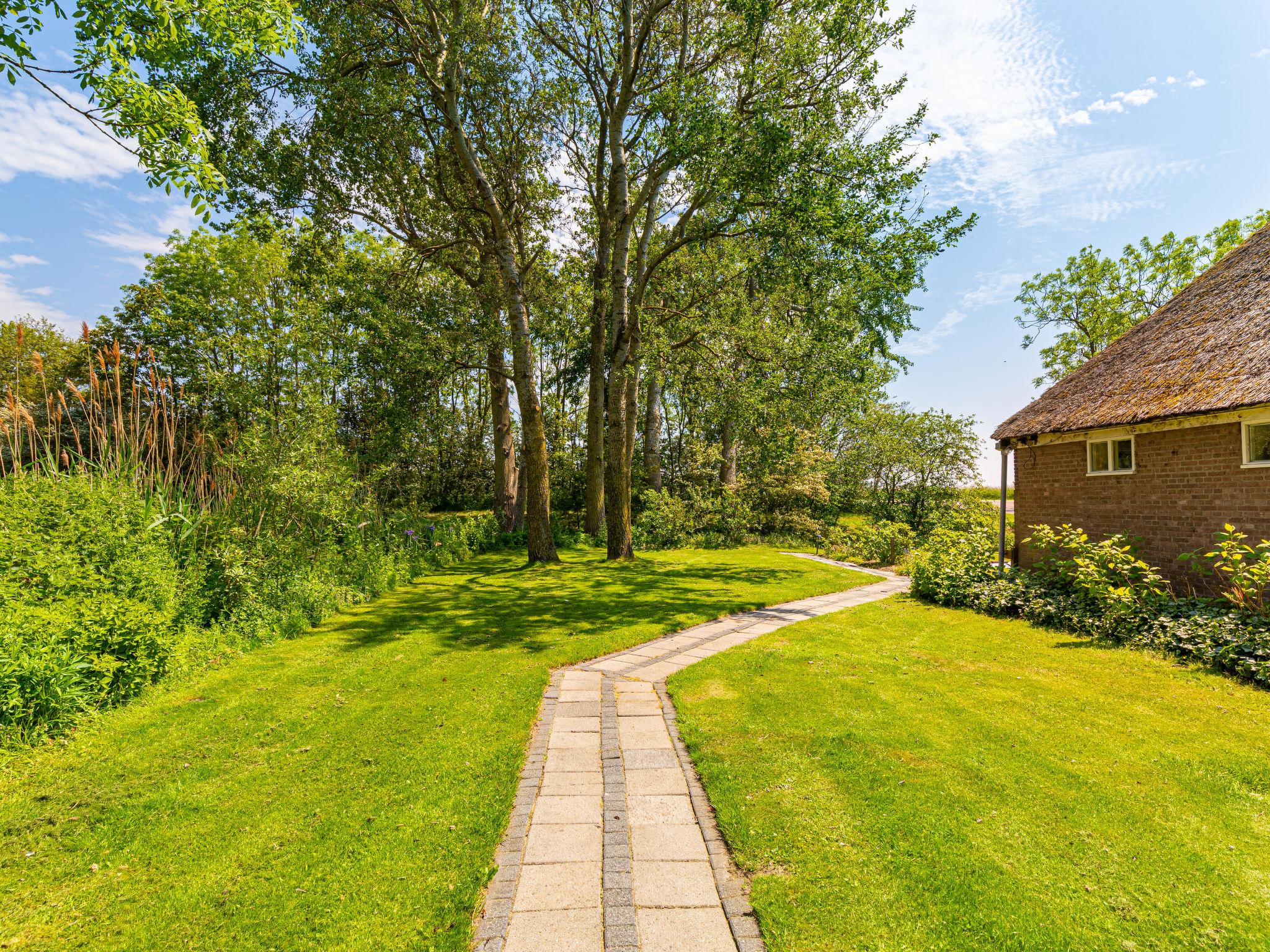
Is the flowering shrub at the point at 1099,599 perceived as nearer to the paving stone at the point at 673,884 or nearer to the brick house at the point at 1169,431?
the brick house at the point at 1169,431

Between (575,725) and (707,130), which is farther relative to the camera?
(707,130)

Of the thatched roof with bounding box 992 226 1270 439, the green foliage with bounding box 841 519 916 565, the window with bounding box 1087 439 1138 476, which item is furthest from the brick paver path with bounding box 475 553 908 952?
the green foliage with bounding box 841 519 916 565

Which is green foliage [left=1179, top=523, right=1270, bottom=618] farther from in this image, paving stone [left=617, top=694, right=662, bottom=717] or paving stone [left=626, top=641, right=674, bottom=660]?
paving stone [left=617, top=694, right=662, bottom=717]

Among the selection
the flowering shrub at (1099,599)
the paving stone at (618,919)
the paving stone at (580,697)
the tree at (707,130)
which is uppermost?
the tree at (707,130)

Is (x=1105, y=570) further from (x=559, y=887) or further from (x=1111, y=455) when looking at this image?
(x=559, y=887)

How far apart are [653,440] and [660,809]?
55.2 feet

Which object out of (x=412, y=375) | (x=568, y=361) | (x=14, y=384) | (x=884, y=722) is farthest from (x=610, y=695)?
A: (x=568, y=361)

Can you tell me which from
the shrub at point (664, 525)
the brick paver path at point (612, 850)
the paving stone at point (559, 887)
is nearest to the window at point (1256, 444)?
the brick paver path at point (612, 850)

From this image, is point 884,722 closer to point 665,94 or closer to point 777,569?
point 777,569

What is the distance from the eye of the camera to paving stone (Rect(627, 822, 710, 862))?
10.0ft

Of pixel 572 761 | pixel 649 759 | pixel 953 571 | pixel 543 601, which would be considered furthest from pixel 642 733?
pixel 953 571

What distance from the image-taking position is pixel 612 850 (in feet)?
10.1

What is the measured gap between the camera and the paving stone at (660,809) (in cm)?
338

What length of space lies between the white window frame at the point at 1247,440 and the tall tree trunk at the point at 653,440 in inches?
542
